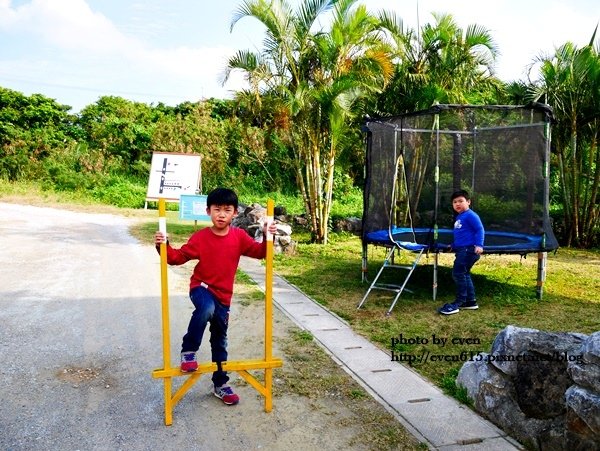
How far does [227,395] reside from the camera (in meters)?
3.60

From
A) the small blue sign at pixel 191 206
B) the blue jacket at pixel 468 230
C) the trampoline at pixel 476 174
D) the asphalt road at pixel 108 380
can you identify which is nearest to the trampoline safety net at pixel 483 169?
the trampoline at pixel 476 174

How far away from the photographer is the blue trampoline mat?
6.93 metres

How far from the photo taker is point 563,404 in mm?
3047

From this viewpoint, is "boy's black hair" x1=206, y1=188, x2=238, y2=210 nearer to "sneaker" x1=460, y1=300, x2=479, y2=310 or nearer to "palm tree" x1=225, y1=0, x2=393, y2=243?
"sneaker" x1=460, y1=300, x2=479, y2=310

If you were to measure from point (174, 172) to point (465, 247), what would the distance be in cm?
1267

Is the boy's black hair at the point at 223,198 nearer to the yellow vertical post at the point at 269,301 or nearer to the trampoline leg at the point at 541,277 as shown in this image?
the yellow vertical post at the point at 269,301

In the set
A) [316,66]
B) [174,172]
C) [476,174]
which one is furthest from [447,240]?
[174,172]

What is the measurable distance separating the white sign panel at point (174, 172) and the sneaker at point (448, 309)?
40.0 feet

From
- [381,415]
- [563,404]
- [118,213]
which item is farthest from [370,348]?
[118,213]

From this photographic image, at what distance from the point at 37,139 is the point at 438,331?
22447mm

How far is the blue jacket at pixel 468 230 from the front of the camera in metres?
6.33

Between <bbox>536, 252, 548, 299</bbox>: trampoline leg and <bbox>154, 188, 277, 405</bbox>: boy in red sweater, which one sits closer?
<bbox>154, 188, 277, 405</bbox>: boy in red sweater

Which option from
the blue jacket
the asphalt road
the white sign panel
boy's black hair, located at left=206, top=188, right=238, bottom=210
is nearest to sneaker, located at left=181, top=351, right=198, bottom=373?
the asphalt road

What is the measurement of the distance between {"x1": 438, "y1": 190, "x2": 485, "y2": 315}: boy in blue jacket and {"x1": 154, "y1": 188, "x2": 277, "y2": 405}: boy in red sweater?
140 inches
